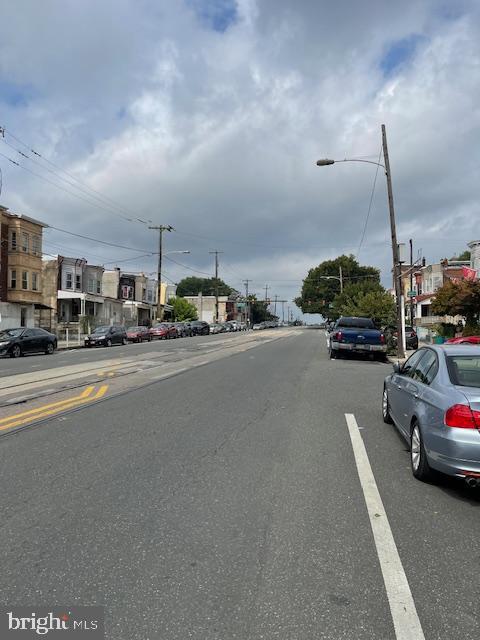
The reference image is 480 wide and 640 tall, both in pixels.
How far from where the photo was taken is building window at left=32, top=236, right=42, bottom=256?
41031 mm

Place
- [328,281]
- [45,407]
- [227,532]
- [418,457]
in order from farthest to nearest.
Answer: [328,281] → [45,407] → [418,457] → [227,532]

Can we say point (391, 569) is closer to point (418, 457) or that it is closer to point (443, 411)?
point (443, 411)

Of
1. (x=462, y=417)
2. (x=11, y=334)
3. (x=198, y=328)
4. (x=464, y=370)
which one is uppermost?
(x=198, y=328)

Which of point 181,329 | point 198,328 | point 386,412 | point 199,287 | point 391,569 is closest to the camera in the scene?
point 391,569

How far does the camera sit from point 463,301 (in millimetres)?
24781

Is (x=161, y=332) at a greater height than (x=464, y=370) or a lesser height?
greater

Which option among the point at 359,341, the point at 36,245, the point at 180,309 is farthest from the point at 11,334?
the point at 180,309

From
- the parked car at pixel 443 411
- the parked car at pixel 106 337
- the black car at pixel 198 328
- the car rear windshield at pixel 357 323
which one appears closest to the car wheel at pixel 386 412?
the parked car at pixel 443 411

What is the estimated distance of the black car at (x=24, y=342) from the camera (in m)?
24.6

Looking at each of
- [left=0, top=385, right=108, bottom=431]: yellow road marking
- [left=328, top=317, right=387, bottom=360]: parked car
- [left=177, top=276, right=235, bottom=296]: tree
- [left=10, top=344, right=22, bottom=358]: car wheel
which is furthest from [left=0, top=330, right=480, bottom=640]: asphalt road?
[left=177, top=276, right=235, bottom=296]: tree

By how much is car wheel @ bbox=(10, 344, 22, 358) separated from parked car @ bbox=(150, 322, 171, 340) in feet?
67.4

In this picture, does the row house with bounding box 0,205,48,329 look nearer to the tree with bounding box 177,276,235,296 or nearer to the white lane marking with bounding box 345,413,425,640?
the white lane marking with bounding box 345,413,425,640

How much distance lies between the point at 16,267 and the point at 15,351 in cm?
1641

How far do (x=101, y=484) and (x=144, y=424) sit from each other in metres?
2.76
